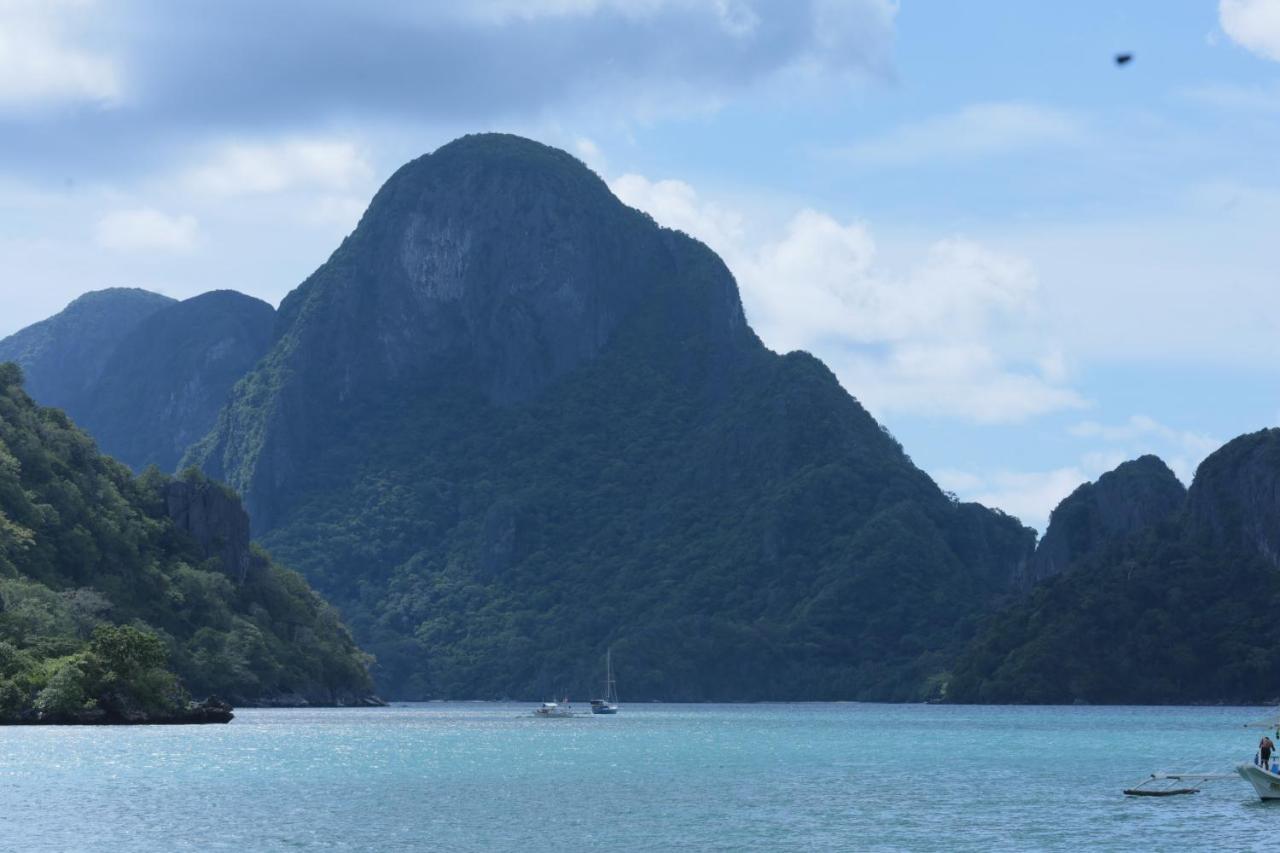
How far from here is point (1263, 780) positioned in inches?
3433

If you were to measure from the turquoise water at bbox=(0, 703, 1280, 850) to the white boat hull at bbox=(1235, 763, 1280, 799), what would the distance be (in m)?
1.22

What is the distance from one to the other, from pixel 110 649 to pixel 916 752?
217ft

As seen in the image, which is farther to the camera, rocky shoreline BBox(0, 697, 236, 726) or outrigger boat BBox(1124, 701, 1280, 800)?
rocky shoreline BBox(0, 697, 236, 726)

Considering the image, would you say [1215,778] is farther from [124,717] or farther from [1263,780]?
[124,717]

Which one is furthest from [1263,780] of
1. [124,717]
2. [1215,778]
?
[124,717]

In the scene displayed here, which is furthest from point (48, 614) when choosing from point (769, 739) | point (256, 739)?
point (769, 739)

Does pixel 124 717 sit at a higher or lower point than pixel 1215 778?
higher

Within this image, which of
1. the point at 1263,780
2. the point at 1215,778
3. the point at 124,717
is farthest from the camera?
the point at 124,717

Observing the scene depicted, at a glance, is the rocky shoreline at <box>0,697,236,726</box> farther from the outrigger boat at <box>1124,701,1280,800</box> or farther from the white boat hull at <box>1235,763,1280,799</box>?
the white boat hull at <box>1235,763,1280,799</box>

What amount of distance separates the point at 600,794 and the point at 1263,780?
32.2 meters

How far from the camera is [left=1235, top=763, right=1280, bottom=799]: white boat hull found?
8681cm

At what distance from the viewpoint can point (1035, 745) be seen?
145 metres

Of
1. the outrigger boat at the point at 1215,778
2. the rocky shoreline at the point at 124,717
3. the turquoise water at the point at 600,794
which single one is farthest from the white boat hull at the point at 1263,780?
the rocky shoreline at the point at 124,717

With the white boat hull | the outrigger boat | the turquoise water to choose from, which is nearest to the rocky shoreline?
the turquoise water
